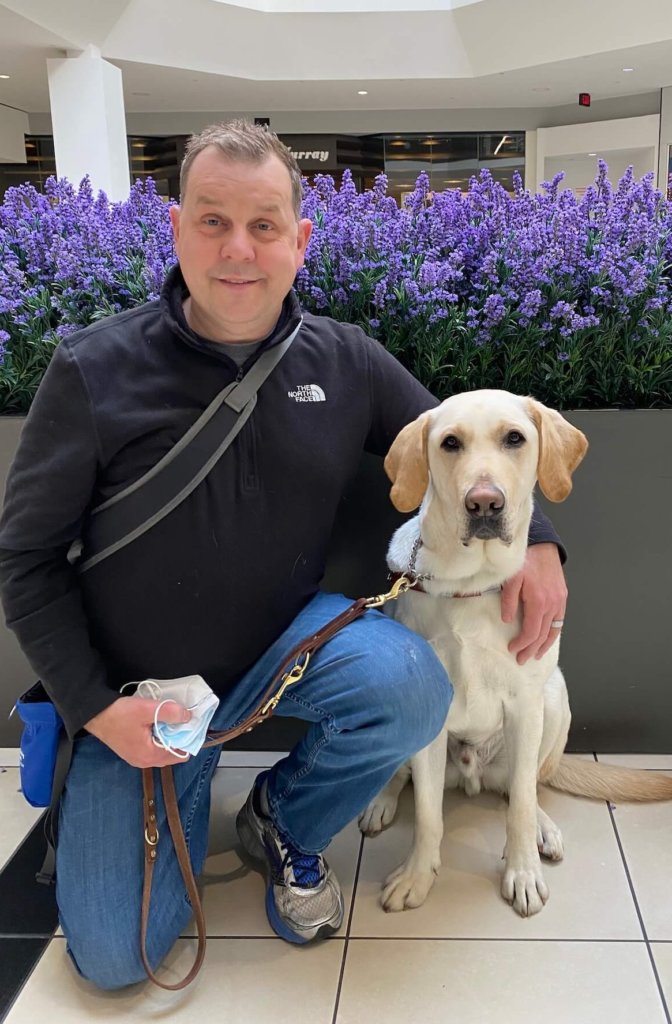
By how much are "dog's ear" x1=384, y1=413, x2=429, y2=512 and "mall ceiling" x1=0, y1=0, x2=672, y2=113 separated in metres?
8.55

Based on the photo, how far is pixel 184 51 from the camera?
10555 millimetres

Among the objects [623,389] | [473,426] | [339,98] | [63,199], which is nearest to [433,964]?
[473,426]

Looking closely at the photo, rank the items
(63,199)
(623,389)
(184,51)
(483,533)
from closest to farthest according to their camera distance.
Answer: (483,533) < (623,389) < (63,199) < (184,51)

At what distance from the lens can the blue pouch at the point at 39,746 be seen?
1.73m

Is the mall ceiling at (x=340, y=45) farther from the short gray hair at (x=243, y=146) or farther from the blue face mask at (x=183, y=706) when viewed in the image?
the blue face mask at (x=183, y=706)

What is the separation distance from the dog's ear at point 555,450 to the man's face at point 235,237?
0.59 meters

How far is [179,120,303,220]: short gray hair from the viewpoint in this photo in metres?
1.66

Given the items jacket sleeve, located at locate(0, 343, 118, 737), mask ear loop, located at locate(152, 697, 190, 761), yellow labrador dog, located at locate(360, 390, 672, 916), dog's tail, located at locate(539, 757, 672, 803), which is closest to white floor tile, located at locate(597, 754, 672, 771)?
dog's tail, located at locate(539, 757, 672, 803)

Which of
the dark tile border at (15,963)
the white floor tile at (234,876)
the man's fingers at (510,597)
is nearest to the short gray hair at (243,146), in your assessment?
the man's fingers at (510,597)

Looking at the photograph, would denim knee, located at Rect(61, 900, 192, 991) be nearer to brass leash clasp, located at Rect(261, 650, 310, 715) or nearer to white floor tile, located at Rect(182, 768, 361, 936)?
white floor tile, located at Rect(182, 768, 361, 936)

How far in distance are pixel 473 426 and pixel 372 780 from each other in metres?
0.76

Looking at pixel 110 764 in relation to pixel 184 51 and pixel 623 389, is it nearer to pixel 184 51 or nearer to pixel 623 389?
pixel 623 389

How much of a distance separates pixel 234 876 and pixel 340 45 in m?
11.3

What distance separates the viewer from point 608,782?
2168 millimetres
